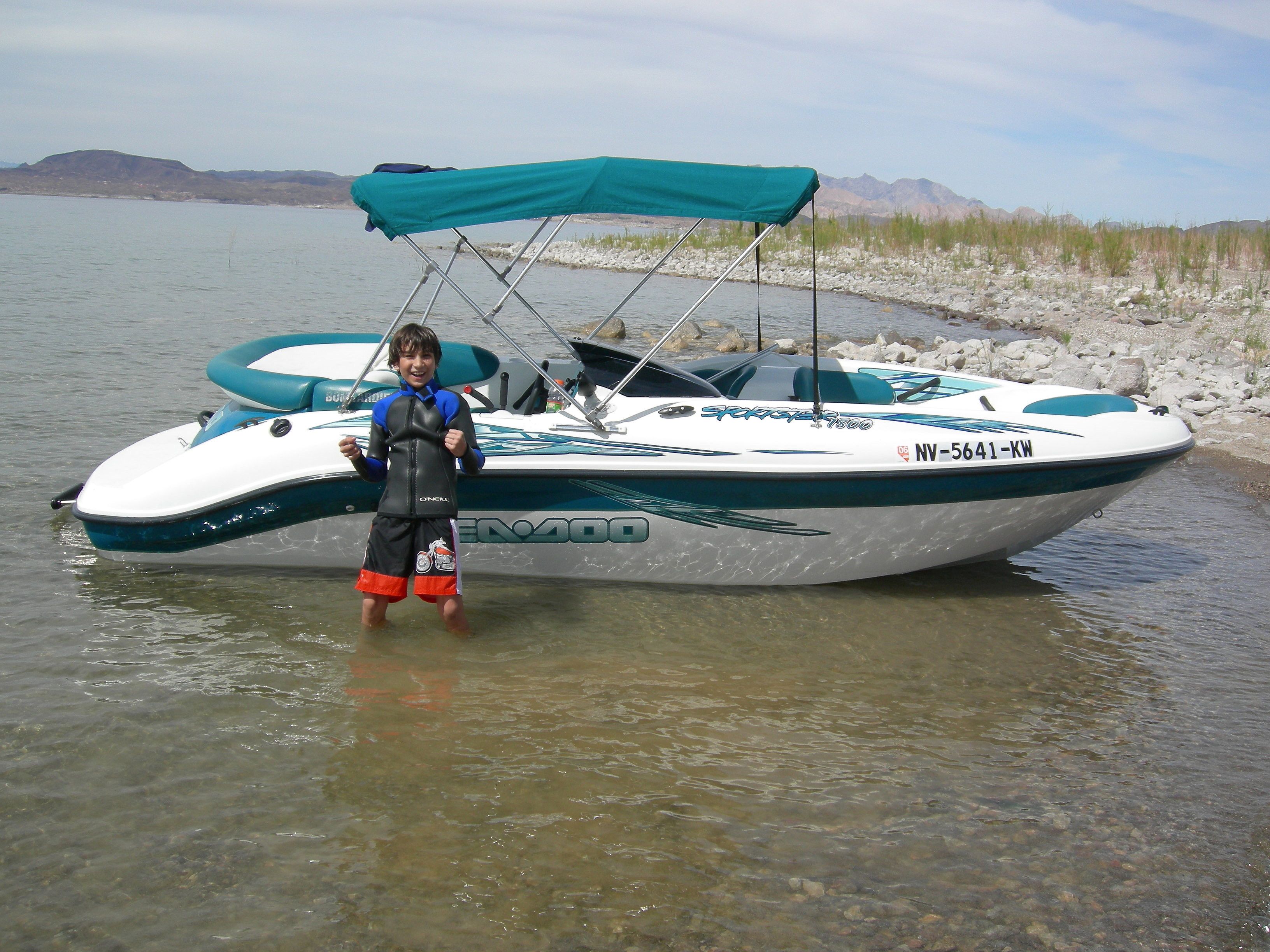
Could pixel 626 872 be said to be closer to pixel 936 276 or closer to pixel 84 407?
pixel 84 407

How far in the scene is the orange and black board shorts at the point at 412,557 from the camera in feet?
14.3

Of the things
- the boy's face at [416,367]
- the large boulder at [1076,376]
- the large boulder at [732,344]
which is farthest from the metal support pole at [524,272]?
the large boulder at [732,344]

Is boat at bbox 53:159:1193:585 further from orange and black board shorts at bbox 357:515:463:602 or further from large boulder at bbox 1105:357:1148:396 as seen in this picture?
large boulder at bbox 1105:357:1148:396

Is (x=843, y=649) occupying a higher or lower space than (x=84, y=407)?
lower

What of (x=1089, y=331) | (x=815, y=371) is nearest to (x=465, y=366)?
(x=815, y=371)

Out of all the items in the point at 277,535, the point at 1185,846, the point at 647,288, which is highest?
the point at 647,288

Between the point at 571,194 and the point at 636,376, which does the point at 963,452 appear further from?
the point at 571,194

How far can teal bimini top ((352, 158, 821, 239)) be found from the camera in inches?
177

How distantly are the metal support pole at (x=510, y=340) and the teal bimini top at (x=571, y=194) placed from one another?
15 cm

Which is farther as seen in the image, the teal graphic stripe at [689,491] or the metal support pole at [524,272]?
the teal graphic stripe at [689,491]

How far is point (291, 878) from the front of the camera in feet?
9.62

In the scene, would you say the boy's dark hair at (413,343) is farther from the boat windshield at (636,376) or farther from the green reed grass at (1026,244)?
the green reed grass at (1026,244)

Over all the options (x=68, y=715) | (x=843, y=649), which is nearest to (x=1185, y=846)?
(x=843, y=649)

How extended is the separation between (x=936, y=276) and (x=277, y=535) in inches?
841
